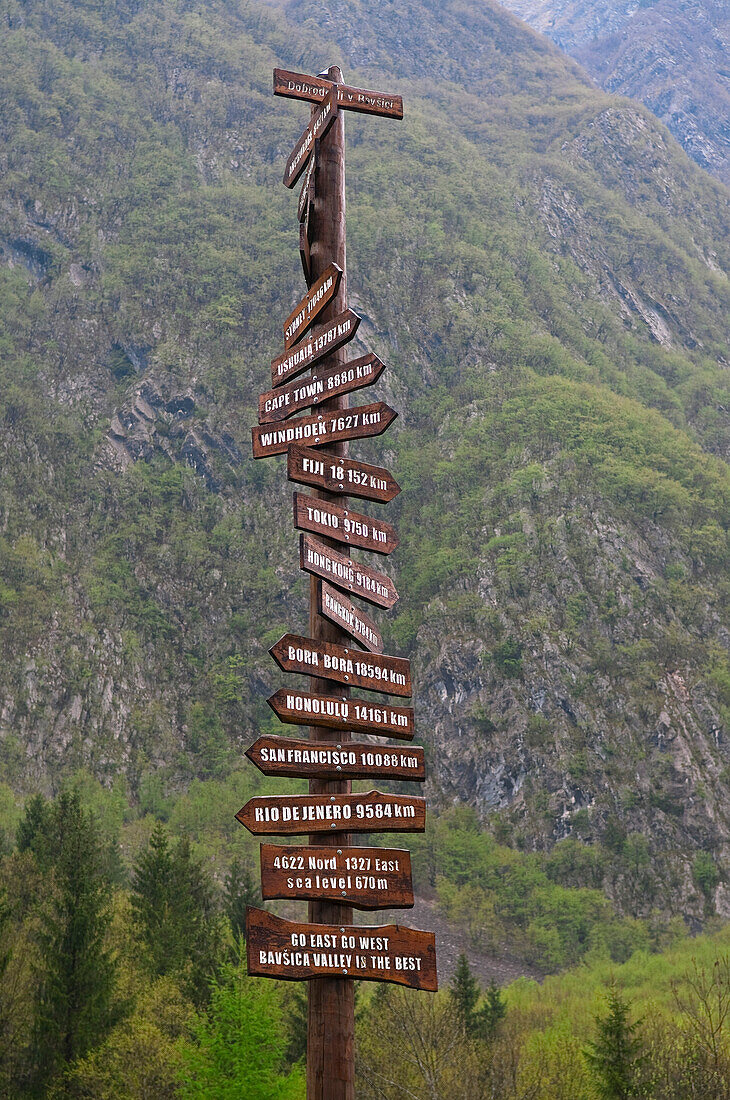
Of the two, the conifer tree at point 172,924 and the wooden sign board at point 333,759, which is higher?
the conifer tree at point 172,924

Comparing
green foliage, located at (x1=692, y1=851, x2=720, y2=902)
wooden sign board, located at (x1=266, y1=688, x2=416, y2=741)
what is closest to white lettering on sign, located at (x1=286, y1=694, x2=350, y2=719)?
wooden sign board, located at (x1=266, y1=688, x2=416, y2=741)

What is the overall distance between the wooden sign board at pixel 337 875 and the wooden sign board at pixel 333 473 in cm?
341

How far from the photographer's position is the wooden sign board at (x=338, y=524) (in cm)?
1165

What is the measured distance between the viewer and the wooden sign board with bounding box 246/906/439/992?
10719 millimetres

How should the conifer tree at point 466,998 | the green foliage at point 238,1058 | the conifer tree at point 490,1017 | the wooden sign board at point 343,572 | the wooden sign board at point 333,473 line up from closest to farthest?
the wooden sign board at point 343,572, the wooden sign board at point 333,473, the green foliage at point 238,1058, the conifer tree at point 466,998, the conifer tree at point 490,1017

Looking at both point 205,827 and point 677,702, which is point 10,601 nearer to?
point 205,827

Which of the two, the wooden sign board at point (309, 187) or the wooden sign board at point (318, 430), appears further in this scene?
the wooden sign board at point (309, 187)

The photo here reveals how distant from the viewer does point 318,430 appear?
12102 millimetres

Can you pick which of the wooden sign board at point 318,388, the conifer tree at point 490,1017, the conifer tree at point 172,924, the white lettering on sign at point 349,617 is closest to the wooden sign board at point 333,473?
the wooden sign board at point 318,388

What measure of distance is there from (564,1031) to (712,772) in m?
67.3

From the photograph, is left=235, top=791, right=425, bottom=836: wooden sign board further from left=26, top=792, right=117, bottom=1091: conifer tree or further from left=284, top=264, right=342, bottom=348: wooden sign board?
left=26, top=792, right=117, bottom=1091: conifer tree

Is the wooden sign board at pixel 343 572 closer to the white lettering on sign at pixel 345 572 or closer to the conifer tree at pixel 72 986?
the white lettering on sign at pixel 345 572

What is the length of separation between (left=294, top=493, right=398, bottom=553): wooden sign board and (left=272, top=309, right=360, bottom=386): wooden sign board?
1.39 meters

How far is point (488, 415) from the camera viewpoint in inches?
6171
